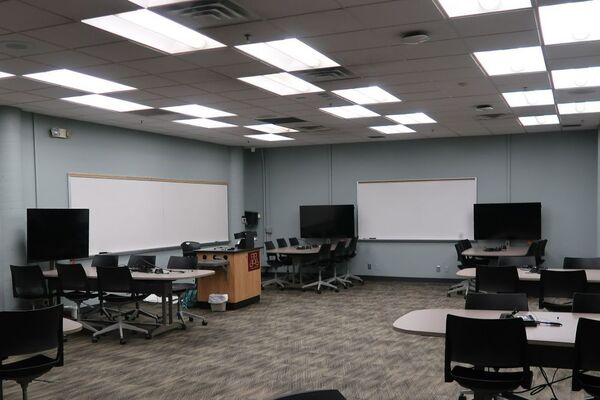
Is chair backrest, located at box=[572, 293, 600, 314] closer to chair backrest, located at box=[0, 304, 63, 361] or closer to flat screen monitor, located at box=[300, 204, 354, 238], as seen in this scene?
chair backrest, located at box=[0, 304, 63, 361]

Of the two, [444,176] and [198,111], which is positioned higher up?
[198,111]

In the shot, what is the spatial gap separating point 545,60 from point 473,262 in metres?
5.14

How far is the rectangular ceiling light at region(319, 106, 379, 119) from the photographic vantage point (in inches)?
314

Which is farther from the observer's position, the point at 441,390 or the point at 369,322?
the point at 369,322

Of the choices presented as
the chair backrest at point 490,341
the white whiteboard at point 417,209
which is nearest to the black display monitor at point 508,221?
the white whiteboard at point 417,209

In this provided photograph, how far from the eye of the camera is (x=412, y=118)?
29.6 ft

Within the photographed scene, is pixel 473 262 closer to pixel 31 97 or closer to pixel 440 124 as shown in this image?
pixel 440 124

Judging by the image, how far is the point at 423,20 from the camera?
13.8 ft

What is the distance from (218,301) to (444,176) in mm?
5566

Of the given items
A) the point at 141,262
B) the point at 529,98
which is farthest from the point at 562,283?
the point at 141,262

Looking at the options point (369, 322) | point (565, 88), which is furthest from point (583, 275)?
point (369, 322)

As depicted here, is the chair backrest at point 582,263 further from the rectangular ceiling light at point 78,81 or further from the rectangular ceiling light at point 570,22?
the rectangular ceiling light at point 78,81

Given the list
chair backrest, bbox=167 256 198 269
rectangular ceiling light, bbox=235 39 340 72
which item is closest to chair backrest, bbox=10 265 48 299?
→ chair backrest, bbox=167 256 198 269

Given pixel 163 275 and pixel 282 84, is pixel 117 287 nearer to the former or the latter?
pixel 163 275
